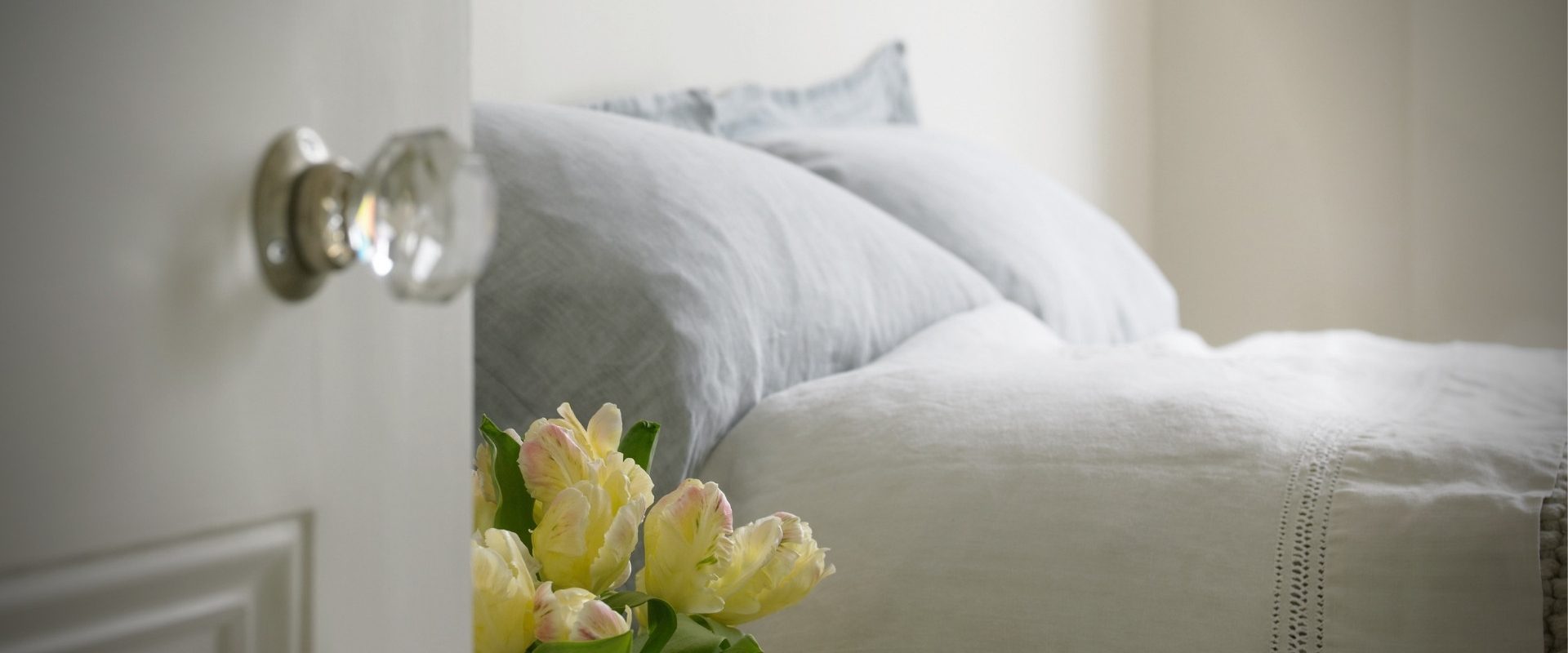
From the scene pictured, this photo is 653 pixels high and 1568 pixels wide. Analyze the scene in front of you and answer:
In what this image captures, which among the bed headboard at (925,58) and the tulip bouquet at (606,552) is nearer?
the tulip bouquet at (606,552)

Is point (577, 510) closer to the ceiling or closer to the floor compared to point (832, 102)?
closer to the floor

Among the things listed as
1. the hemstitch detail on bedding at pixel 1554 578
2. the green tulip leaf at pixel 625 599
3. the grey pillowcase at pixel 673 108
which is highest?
the grey pillowcase at pixel 673 108

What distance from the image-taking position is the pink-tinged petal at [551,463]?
1.60 feet

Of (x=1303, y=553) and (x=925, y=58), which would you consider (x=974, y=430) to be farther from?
(x=925, y=58)

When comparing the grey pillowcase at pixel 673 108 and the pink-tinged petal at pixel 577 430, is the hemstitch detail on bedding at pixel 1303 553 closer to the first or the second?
the pink-tinged petal at pixel 577 430

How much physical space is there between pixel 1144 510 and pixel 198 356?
0.56 metres

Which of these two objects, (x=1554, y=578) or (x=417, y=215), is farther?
(x=1554, y=578)

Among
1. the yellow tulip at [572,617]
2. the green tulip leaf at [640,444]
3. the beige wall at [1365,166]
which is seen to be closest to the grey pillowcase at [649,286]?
the green tulip leaf at [640,444]

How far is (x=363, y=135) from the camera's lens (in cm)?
24

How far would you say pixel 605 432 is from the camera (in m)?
0.52

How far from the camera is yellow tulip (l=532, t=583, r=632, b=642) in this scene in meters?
0.43

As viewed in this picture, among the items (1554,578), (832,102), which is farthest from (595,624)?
(832,102)

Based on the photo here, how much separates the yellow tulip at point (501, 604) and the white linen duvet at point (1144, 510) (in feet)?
0.97

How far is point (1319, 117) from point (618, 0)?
2291mm
